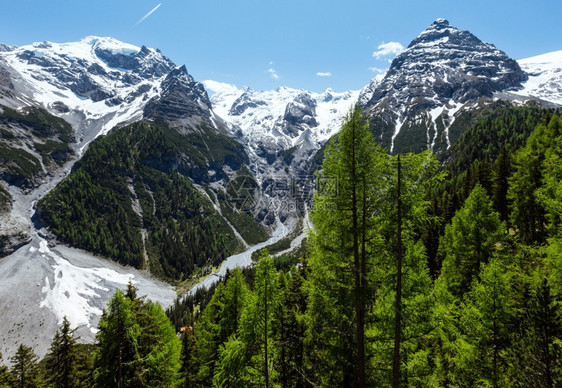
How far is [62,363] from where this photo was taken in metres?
20.8

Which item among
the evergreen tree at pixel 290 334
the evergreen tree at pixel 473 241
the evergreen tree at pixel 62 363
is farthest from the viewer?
the evergreen tree at pixel 473 241

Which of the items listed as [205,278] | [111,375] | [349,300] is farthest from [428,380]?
[205,278]

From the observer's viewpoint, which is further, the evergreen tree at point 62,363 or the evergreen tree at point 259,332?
the evergreen tree at point 62,363

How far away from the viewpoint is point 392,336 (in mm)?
11320

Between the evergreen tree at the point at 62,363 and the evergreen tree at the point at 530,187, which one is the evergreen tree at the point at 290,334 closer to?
the evergreen tree at the point at 62,363

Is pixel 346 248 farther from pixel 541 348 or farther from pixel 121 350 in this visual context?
pixel 121 350

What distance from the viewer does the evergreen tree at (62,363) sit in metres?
20.5

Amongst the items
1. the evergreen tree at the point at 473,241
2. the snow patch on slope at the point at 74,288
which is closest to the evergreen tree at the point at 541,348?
the evergreen tree at the point at 473,241

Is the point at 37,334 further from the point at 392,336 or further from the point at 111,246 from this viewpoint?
the point at 392,336

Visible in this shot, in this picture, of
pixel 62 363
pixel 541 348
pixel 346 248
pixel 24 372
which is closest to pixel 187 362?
pixel 62 363

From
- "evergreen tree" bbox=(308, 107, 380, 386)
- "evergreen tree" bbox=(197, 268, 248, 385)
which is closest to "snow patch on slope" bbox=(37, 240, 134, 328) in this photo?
"evergreen tree" bbox=(197, 268, 248, 385)

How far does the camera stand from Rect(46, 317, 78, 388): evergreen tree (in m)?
20.5

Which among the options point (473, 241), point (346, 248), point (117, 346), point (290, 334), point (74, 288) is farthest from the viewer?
point (74, 288)

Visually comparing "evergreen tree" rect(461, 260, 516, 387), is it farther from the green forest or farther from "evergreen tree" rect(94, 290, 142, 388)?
"evergreen tree" rect(94, 290, 142, 388)
